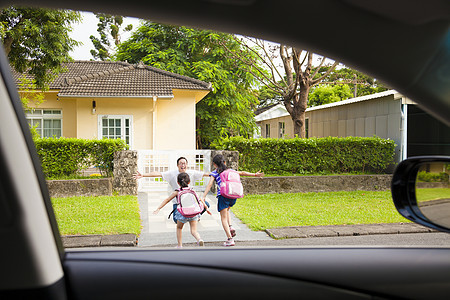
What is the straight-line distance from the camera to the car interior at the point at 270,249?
2.96 feet

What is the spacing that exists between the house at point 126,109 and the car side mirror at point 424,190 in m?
15.1

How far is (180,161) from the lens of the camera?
7.00 metres

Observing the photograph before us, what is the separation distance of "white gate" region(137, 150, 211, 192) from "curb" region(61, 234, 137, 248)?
242 inches

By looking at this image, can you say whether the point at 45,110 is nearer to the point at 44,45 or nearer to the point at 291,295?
the point at 44,45

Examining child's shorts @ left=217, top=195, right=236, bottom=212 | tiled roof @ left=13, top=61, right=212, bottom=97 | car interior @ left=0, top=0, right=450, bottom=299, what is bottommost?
child's shorts @ left=217, top=195, right=236, bottom=212

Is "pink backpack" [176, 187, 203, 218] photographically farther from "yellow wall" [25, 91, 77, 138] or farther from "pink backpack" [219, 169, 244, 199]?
"yellow wall" [25, 91, 77, 138]

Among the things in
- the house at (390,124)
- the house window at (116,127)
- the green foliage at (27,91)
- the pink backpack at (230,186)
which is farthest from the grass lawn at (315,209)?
the house window at (116,127)

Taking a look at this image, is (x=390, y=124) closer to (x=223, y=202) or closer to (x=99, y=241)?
(x=223, y=202)

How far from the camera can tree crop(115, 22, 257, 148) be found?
21609mm

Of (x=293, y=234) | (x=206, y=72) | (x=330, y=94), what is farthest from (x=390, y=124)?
(x=330, y=94)

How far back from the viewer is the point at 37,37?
11.4 meters

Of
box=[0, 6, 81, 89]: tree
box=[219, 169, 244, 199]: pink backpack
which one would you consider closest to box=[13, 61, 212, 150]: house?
box=[0, 6, 81, 89]: tree

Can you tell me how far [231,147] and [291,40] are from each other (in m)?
12.0

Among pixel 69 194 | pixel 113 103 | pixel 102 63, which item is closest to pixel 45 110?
pixel 113 103
